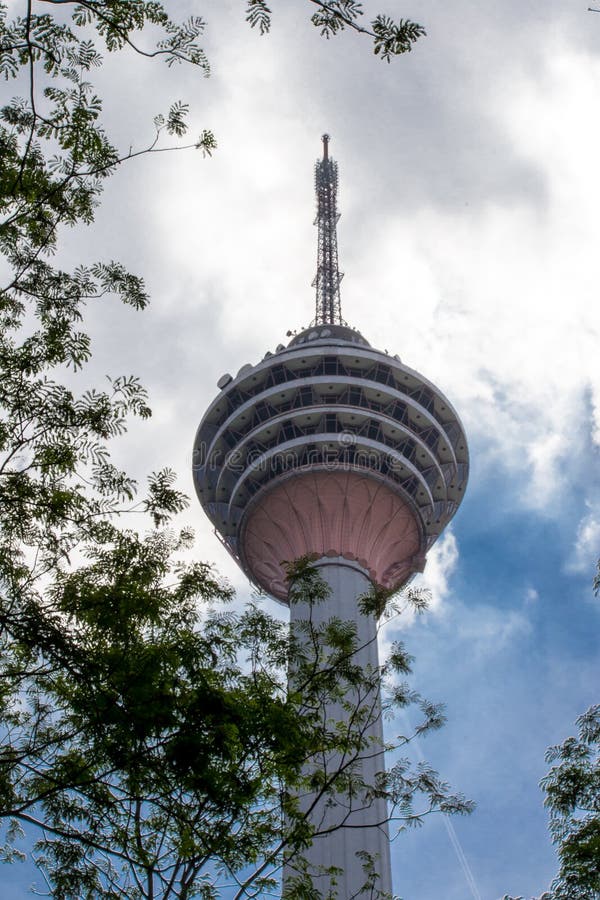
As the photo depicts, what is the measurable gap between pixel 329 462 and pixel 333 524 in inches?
104

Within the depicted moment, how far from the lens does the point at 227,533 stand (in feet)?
131

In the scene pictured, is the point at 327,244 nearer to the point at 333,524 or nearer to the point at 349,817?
the point at 333,524

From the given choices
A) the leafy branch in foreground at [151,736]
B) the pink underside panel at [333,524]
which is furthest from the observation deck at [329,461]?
the leafy branch in foreground at [151,736]

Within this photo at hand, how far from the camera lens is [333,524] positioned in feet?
116

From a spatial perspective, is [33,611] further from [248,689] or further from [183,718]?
[248,689]

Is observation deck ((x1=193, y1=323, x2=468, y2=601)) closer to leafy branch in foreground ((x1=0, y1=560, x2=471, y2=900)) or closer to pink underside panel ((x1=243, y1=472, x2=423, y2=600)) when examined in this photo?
pink underside panel ((x1=243, y1=472, x2=423, y2=600))

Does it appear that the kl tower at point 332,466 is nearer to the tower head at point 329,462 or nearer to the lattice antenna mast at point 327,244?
the tower head at point 329,462

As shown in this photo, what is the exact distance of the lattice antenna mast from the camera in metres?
49.0

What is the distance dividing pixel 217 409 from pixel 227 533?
5733mm

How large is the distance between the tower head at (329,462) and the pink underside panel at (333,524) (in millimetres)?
43

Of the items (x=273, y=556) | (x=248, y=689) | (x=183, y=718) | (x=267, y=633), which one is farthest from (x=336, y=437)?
(x=183, y=718)

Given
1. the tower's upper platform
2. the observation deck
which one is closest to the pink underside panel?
the observation deck

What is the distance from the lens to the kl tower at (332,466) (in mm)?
35750

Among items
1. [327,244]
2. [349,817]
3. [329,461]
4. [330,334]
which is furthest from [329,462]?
[327,244]
